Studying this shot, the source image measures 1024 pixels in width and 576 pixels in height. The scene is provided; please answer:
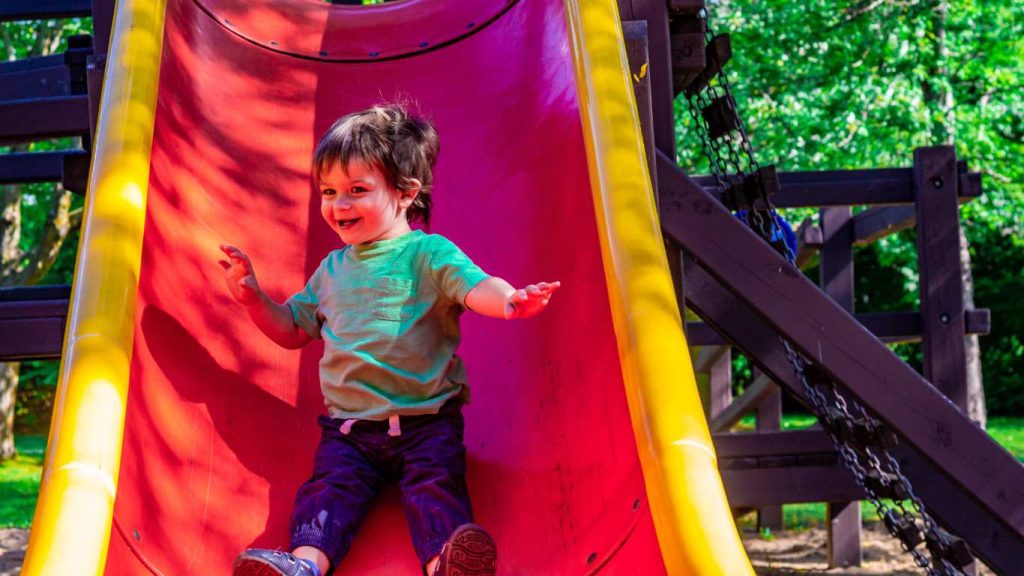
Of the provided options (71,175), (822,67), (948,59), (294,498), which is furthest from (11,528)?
(948,59)

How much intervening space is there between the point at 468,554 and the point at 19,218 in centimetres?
1170

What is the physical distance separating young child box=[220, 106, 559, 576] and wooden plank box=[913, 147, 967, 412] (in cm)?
346

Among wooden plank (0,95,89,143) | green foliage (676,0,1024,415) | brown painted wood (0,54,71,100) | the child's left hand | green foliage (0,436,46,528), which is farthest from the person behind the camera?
green foliage (676,0,1024,415)

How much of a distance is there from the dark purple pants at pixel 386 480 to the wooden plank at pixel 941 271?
3561mm

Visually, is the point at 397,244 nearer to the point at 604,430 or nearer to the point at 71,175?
the point at 604,430

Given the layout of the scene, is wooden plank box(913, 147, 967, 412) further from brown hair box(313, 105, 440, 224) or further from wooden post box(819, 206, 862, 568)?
brown hair box(313, 105, 440, 224)

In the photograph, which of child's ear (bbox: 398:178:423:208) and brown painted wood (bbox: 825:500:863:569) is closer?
child's ear (bbox: 398:178:423:208)

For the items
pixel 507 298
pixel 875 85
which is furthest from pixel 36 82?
pixel 875 85

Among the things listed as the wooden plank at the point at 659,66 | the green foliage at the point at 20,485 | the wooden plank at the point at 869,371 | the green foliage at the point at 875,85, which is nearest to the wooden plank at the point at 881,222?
the wooden plank at the point at 869,371

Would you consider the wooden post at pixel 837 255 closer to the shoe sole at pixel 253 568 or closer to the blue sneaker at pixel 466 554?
the blue sneaker at pixel 466 554

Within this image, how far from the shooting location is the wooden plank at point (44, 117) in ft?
12.9

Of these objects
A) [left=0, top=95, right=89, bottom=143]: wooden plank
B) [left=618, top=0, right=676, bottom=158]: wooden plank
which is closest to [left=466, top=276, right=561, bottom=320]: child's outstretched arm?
[left=618, top=0, right=676, bottom=158]: wooden plank

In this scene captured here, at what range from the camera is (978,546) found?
4.21 m

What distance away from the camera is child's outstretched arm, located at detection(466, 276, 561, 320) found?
223 centimetres
